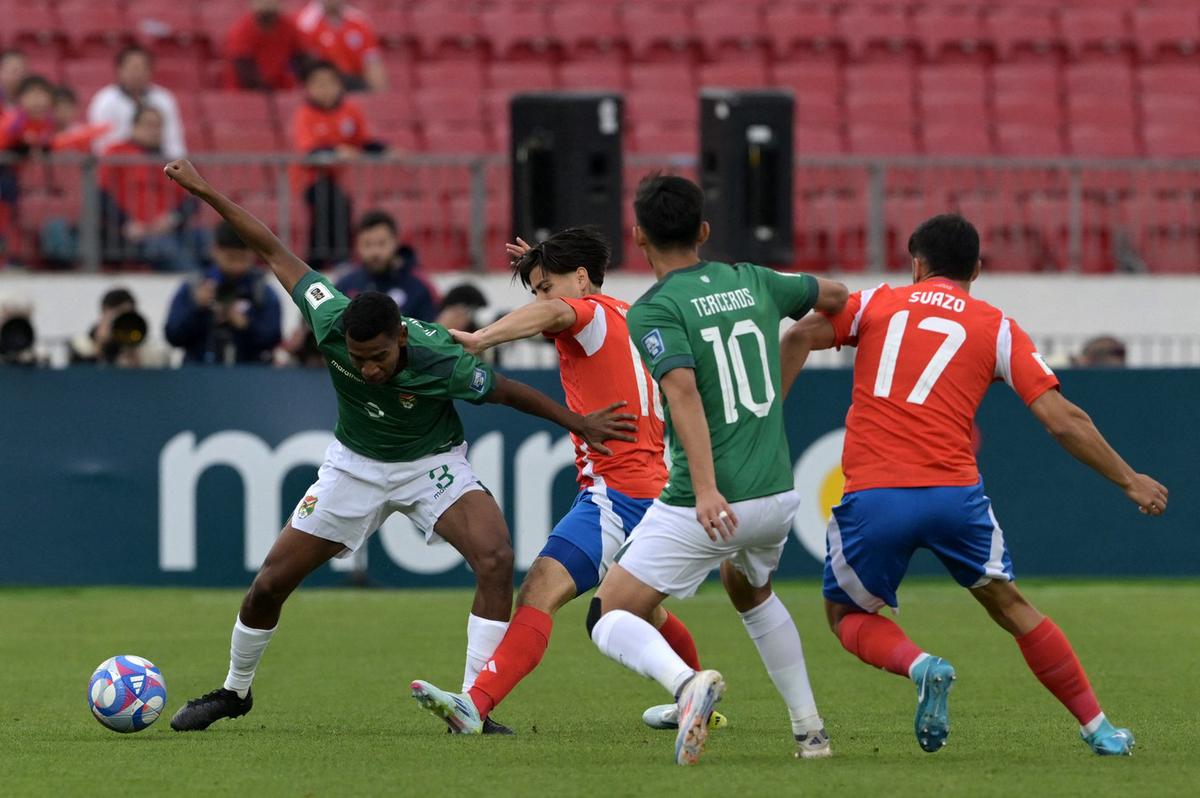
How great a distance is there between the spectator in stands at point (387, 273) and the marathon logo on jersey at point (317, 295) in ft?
18.2

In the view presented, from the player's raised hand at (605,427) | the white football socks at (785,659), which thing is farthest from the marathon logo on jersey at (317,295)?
the white football socks at (785,659)

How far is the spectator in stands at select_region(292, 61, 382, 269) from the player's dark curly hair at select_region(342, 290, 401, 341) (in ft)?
29.1

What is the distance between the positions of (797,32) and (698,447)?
14.9 metres

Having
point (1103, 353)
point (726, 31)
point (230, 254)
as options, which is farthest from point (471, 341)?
point (726, 31)

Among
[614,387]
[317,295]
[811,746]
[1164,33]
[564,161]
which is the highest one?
[1164,33]

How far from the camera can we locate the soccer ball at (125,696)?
764 cm

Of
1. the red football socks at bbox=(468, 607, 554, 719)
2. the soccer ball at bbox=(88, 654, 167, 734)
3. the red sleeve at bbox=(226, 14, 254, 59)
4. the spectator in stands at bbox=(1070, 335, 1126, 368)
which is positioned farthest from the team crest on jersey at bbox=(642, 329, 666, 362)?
the red sleeve at bbox=(226, 14, 254, 59)

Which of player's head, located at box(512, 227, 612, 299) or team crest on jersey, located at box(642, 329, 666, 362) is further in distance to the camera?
player's head, located at box(512, 227, 612, 299)

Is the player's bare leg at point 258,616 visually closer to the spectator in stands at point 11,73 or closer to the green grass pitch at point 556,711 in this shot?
the green grass pitch at point 556,711

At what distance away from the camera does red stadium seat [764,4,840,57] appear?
20641mm

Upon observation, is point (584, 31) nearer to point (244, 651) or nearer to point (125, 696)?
point (244, 651)

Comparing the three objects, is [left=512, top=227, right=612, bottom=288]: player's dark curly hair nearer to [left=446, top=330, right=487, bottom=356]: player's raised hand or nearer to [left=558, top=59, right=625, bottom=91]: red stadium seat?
[left=446, top=330, right=487, bottom=356]: player's raised hand

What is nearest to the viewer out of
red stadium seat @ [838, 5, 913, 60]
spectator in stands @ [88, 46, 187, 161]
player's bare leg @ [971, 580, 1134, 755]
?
player's bare leg @ [971, 580, 1134, 755]

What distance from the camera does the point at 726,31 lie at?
20641 mm
